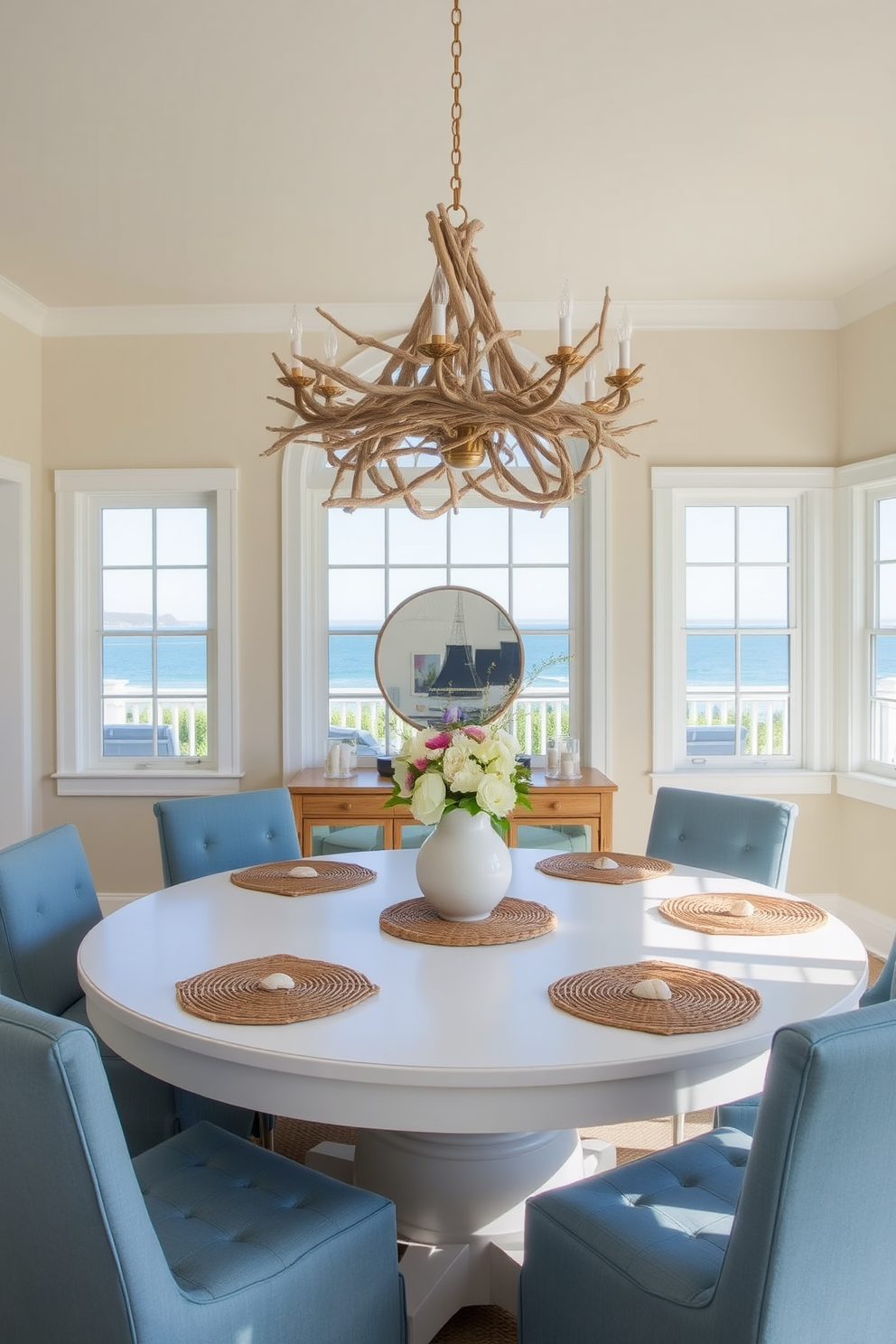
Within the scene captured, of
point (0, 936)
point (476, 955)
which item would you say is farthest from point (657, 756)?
point (0, 936)

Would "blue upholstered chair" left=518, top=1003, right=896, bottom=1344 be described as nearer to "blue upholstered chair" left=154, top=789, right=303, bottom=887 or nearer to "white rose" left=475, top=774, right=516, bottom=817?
"white rose" left=475, top=774, right=516, bottom=817

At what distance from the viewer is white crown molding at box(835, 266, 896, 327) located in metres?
4.04

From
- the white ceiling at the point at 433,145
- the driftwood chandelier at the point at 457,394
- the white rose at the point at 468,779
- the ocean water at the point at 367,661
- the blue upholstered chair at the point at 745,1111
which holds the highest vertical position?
the white ceiling at the point at 433,145

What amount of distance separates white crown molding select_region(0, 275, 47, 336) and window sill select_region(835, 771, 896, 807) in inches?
164

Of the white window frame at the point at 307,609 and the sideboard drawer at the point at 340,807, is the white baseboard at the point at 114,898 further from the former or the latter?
the sideboard drawer at the point at 340,807

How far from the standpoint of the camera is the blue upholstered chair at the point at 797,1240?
110 cm

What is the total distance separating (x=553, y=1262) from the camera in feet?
4.83

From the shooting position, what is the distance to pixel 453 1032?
4.85ft

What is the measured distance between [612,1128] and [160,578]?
3.08 meters

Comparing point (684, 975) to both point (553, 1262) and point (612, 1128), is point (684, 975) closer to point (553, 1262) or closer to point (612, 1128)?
point (553, 1262)

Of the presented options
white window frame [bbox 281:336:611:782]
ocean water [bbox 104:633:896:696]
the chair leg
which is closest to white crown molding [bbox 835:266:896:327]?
white window frame [bbox 281:336:611:782]

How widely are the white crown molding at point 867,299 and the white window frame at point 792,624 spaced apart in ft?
2.21

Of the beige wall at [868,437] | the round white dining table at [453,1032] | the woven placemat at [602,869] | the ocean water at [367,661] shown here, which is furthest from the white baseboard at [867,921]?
the round white dining table at [453,1032]

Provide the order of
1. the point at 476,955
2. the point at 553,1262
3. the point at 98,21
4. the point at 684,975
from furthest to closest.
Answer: the point at 98,21 < the point at 476,955 < the point at 684,975 < the point at 553,1262
